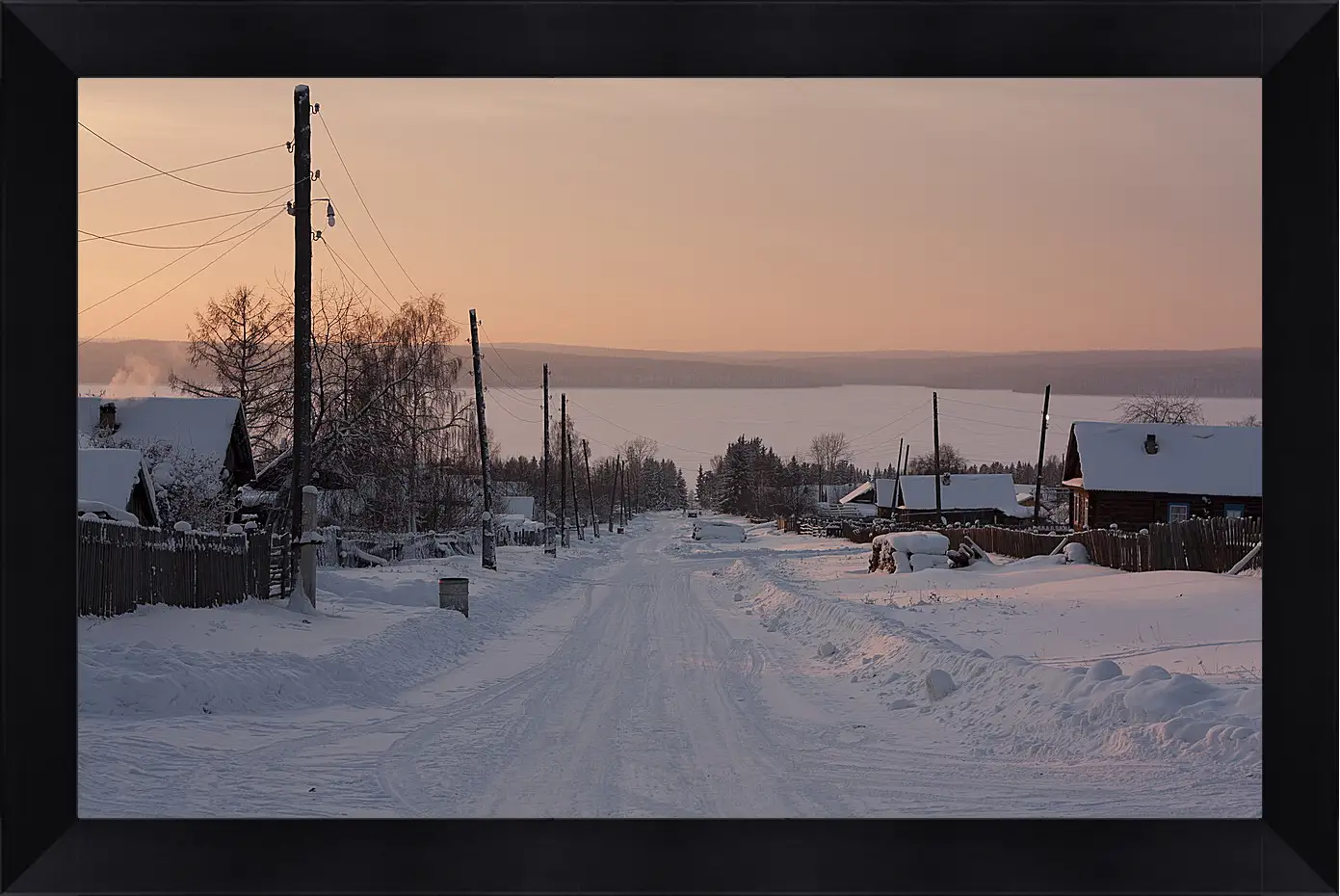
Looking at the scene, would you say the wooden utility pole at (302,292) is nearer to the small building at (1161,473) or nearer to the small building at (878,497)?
the small building at (1161,473)

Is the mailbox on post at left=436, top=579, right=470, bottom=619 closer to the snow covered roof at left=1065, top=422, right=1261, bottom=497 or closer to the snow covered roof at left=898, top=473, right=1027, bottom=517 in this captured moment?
the snow covered roof at left=1065, top=422, right=1261, bottom=497

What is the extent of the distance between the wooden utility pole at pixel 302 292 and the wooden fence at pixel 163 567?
1.02 meters

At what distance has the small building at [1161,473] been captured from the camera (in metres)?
47.5

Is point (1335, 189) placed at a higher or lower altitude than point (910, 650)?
higher

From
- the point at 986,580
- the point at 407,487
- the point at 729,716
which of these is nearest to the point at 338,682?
the point at 729,716

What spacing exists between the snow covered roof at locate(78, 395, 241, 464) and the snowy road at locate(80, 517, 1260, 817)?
72.3 ft

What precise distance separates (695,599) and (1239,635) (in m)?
13.5

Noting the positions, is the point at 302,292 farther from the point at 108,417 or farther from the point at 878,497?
the point at 878,497

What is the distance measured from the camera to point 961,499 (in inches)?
3241

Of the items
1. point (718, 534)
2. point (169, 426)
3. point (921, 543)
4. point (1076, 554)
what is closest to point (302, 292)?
point (169, 426)

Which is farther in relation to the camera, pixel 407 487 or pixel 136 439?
pixel 407 487
